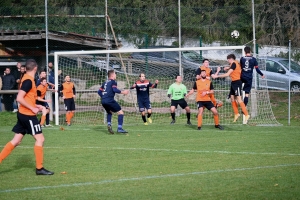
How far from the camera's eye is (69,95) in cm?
2317

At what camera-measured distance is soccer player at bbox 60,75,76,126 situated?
75.7ft

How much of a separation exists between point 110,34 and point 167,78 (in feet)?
12.5

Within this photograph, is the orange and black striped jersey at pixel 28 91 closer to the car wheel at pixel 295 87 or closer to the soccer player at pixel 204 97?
the soccer player at pixel 204 97

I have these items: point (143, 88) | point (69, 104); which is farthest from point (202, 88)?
point (69, 104)

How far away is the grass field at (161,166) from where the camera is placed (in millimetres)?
9094

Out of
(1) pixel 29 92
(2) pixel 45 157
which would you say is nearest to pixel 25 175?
(1) pixel 29 92

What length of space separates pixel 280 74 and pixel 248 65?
6.19m

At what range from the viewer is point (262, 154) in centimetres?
1303

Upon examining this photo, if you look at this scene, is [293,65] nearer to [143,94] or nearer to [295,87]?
[295,87]

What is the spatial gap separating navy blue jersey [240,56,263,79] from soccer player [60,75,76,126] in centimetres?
662

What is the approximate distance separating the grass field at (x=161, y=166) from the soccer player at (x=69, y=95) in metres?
4.59

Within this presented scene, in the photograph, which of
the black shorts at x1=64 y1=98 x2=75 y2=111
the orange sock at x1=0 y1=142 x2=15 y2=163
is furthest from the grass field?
the black shorts at x1=64 y1=98 x2=75 y2=111

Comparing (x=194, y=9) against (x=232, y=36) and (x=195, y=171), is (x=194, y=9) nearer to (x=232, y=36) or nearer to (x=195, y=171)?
(x=232, y=36)

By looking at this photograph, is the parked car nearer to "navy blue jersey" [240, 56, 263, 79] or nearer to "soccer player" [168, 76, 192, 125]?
"soccer player" [168, 76, 192, 125]
